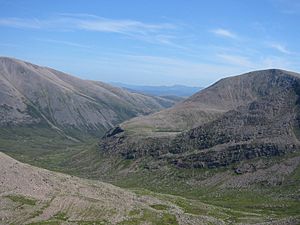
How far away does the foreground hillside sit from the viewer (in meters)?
145

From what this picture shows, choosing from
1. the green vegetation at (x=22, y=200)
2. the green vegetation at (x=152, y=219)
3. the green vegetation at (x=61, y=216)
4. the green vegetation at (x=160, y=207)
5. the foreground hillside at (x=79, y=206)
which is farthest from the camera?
the green vegetation at (x=160, y=207)

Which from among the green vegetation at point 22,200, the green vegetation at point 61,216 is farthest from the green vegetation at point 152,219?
the green vegetation at point 22,200

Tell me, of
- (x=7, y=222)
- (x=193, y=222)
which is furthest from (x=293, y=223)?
(x=7, y=222)

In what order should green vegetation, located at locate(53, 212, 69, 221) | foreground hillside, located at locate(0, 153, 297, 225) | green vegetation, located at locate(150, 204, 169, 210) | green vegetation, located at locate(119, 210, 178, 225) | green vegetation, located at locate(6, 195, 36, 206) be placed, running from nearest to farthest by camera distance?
green vegetation, located at locate(53, 212, 69, 221) < foreground hillside, located at locate(0, 153, 297, 225) < green vegetation, located at locate(119, 210, 178, 225) < green vegetation, located at locate(6, 195, 36, 206) < green vegetation, located at locate(150, 204, 169, 210)

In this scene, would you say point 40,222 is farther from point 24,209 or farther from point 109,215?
point 109,215

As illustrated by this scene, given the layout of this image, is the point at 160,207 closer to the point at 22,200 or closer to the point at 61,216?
the point at 61,216

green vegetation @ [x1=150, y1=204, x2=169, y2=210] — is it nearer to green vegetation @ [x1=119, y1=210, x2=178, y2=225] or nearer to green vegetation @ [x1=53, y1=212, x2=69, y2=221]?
green vegetation @ [x1=119, y1=210, x2=178, y2=225]

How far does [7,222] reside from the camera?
447ft

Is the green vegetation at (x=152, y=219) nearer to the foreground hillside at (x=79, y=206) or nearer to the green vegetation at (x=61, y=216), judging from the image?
the foreground hillside at (x=79, y=206)

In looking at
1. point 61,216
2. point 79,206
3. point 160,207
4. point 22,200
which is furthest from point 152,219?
point 22,200

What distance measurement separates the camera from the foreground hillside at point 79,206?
145125 mm

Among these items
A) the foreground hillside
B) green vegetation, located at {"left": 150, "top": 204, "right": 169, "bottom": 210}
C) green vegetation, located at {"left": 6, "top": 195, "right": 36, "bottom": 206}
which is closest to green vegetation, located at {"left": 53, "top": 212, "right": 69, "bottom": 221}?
the foreground hillside

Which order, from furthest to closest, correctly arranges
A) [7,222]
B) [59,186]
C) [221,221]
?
[59,186] → [221,221] → [7,222]

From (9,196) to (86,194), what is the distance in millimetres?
29707
